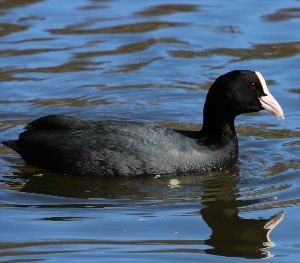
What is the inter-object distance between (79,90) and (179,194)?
3191mm

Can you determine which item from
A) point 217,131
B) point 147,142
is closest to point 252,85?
point 217,131

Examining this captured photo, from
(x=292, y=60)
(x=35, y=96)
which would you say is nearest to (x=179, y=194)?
(x=35, y=96)

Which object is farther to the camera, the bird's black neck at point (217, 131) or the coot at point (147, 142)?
the bird's black neck at point (217, 131)

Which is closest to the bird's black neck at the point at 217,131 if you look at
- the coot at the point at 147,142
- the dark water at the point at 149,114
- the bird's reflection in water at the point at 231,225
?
the coot at the point at 147,142

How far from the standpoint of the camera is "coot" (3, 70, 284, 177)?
888 cm

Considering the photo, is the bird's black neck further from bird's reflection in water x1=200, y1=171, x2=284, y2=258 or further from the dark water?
bird's reflection in water x1=200, y1=171, x2=284, y2=258

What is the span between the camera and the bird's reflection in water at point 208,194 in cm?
741

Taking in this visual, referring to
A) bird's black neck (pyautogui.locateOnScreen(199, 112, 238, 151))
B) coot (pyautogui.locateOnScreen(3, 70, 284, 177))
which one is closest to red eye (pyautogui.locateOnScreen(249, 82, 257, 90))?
coot (pyautogui.locateOnScreen(3, 70, 284, 177))

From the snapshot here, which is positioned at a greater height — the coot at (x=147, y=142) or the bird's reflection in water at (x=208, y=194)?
the coot at (x=147, y=142)

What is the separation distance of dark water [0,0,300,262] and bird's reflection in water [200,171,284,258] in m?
0.01

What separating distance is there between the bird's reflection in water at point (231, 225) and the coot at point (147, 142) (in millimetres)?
374

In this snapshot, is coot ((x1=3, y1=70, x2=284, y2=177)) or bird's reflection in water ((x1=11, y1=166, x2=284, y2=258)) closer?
bird's reflection in water ((x1=11, y1=166, x2=284, y2=258))

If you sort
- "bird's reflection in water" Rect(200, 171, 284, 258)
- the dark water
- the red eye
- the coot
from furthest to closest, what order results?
the red eye < the coot < the dark water < "bird's reflection in water" Rect(200, 171, 284, 258)

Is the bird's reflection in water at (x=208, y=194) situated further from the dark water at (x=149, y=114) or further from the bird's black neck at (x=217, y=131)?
the bird's black neck at (x=217, y=131)
